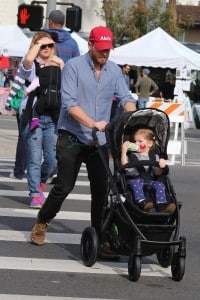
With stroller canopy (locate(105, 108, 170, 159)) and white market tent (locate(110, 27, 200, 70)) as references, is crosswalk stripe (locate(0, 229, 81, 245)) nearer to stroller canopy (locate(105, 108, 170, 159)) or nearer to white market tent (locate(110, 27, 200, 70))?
stroller canopy (locate(105, 108, 170, 159))

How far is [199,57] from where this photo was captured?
95.3 feet

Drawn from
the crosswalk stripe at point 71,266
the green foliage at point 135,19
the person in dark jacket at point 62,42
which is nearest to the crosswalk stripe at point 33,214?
the crosswalk stripe at point 71,266

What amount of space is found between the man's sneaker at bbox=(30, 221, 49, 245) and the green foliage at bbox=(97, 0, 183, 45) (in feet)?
109

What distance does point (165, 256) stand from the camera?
755cm

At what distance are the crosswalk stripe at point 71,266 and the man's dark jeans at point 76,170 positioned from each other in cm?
34

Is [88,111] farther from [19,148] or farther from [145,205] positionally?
[19,148]

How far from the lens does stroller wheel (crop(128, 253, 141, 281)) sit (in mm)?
7047

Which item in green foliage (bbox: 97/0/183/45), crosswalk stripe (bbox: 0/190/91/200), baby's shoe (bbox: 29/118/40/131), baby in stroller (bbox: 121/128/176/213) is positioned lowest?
green foliage (bbox: 97/0/183/45)

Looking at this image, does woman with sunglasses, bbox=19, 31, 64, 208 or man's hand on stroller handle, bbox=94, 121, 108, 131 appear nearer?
man's hand on stroller handle, bbox=94, 121, 108, 131

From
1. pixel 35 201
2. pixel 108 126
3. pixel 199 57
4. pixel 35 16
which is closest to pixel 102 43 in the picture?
pixel 108 126

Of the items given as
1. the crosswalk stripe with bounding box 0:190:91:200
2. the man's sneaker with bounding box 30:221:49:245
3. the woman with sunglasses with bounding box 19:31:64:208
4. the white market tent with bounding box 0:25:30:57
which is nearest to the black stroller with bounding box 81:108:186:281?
the man's sneaker with bounding box 30:221:49:245

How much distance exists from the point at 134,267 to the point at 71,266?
0.81 meters

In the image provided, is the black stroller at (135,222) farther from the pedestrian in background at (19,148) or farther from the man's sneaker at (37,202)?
the pedestrian in background at (19,148)

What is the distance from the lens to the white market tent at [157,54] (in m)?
27.8
